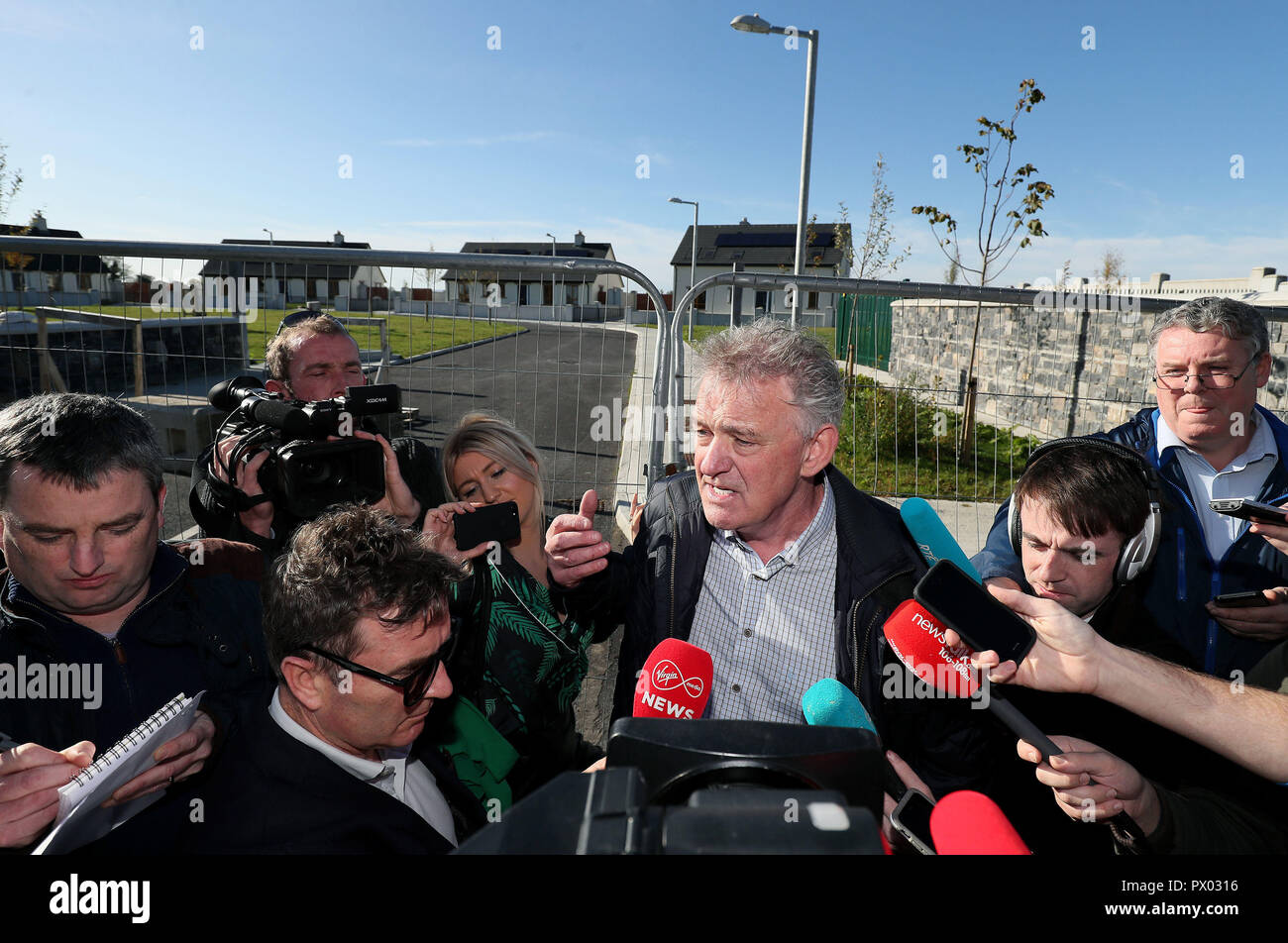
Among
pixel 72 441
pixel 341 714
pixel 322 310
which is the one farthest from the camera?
pixel 322 310

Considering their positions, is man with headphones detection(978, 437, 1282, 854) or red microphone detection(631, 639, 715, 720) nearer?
red microphone detection(631, 639, 715, 720)

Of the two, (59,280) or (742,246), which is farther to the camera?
(742,246)

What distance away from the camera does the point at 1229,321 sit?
2508 mm

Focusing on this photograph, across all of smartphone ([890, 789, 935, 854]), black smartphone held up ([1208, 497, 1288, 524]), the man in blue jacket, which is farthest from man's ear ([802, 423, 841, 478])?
smartphone ([890, 789, 935, 854])

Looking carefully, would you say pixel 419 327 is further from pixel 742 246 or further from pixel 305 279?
pixel 742 246

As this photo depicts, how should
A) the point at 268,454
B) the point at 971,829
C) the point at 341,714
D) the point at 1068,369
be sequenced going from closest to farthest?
the point at 971,829, the point at 341,714, the point at 268,454, the point at 1068,369

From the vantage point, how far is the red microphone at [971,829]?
34.7 inches

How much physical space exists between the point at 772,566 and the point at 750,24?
856 centimetres

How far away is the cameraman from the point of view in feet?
7.65

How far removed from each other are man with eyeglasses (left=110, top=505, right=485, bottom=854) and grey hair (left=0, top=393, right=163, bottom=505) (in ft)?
1.80

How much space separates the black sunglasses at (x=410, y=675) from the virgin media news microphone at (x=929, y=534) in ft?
3.81

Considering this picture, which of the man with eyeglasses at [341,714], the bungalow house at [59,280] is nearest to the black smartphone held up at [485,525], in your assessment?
the man with eyeglasses at [341,714]

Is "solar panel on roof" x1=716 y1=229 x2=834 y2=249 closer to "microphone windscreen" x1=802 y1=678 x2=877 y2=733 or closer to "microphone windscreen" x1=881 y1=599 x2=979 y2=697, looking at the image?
"microphone windscreen" x1=881 y1=599 x2=979 y2=697

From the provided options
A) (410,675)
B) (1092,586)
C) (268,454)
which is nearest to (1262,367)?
(1092,586)
